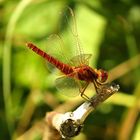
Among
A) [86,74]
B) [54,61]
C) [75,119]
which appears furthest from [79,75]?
[75,119]

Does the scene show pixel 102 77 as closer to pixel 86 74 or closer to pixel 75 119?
pixel 86 74

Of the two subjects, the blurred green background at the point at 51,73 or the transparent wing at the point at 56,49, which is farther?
the blurred green background at the point at 51,73

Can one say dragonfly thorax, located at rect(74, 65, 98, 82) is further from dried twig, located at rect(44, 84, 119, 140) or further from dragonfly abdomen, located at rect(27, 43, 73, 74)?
dried twig, located at rect(44, 84, 119, 140)

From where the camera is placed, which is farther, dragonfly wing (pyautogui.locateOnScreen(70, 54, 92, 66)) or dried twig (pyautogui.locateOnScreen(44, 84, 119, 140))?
dragonfly wing (pyautogui.locateOnScreen(70, 54, 92, 66))

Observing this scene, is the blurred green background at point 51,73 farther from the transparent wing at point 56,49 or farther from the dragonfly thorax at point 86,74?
the dragonfly thorax at point 86,74

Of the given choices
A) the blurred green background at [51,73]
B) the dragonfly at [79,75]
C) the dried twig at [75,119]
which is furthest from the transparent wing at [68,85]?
the blurred green background at [51,73]

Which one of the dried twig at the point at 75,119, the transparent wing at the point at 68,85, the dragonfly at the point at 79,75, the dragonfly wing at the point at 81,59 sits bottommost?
the dried twig at the point at 75,119

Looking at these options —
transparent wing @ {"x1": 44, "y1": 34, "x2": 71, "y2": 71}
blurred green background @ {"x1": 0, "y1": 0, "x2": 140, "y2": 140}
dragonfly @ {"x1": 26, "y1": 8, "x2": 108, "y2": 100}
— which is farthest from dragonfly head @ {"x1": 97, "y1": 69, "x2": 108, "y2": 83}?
blurred green background @ {"x1": 0, "y1": 0, "x2": 140, "y2": 140}
